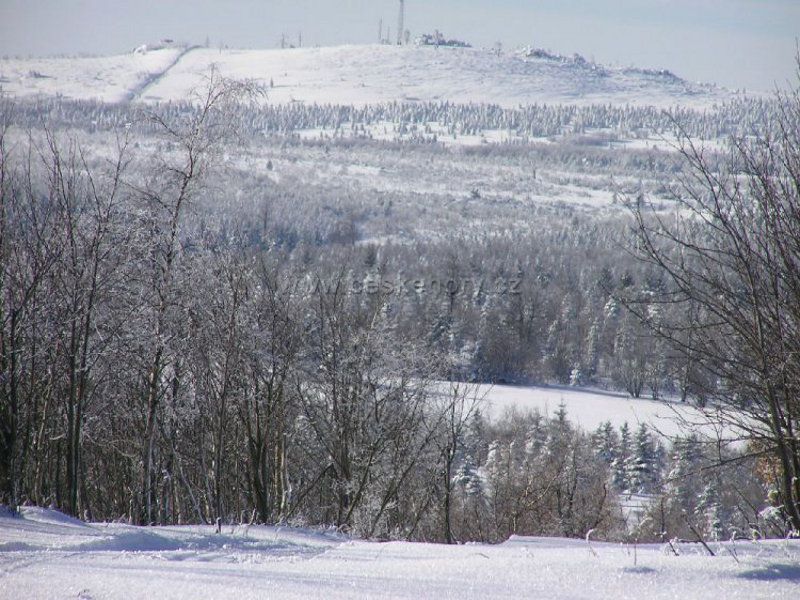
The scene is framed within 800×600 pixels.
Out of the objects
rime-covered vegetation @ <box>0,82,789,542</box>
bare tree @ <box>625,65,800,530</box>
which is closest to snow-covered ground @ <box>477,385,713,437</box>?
rime-covered vegetation @ <box>0,82,789,542</box>

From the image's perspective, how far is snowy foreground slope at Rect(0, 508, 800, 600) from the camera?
295 cm

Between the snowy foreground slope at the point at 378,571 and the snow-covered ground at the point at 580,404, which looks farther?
the snow-covered ground at the point at 580,404

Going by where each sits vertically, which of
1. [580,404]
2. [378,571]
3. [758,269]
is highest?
[758,269]

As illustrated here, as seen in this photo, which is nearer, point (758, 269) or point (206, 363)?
point (758, 269)

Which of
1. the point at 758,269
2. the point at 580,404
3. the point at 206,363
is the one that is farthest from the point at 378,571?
the point at 580,404

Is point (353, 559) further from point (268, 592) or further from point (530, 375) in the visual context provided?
point (530, 375)

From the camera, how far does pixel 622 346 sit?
70.8 metres

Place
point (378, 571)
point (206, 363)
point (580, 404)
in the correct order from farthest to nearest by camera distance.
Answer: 1. point (580, 404)
2. point (206, 363)
3. point (378, 571)

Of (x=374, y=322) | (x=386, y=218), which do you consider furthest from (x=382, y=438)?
(x=386, y=218)

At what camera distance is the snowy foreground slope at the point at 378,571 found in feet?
9.69

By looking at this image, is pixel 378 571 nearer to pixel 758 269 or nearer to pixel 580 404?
pixel 758 269

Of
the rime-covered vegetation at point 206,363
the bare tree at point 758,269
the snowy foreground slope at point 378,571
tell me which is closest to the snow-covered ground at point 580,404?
the rime-covered vegetation at point 206,363

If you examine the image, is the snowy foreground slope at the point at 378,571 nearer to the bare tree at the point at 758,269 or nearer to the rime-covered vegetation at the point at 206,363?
the rime-covered vegetation at the point at 206,363

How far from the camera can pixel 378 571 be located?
133 inches
